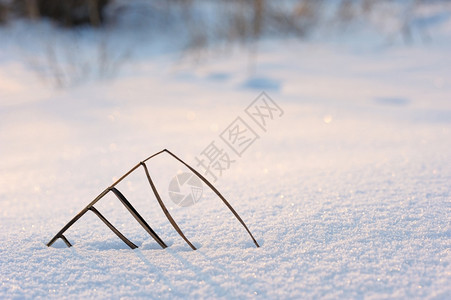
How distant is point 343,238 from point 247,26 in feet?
11.3

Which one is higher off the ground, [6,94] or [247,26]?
[247,26]

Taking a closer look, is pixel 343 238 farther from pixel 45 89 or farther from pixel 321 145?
pixel 45 89

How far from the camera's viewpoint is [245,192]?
1.01 meters

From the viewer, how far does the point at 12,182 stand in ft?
4.05

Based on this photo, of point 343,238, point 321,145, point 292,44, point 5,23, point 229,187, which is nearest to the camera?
point 343,238

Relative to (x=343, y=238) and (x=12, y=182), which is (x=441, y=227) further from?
(x=12, y=182)

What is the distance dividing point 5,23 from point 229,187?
445 cm

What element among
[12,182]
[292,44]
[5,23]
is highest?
[5,23]

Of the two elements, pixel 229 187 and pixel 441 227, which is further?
pixel 229 187

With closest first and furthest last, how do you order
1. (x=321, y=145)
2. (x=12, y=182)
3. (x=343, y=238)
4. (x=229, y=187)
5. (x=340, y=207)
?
1. (x=343, y=238)
2. (x=340, y=207)
3. (x=229, y=187)
4. (x=12, y=182)
5. (x=321, y=145)

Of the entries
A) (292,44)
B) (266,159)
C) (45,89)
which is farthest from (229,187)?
(292,44)

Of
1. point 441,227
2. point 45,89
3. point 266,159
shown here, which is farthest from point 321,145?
point 45,89

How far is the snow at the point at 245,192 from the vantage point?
24.7 inches

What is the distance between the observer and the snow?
628 millimetres
